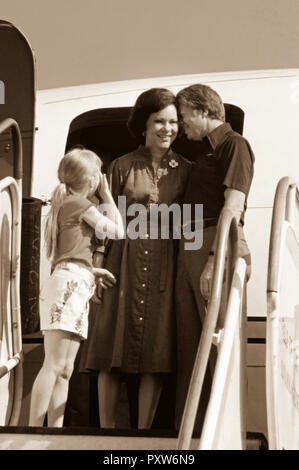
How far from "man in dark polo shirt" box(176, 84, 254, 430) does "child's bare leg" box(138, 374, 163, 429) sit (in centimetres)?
12

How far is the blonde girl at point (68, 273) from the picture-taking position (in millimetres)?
3686

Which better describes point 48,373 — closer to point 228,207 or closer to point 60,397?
point 60,397

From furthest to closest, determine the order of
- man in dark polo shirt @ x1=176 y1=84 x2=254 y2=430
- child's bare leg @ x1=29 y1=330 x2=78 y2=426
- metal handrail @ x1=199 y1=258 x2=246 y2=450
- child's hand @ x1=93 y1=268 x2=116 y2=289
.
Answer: child's hand @ x1=93 y1=268 x2=116 y2=289 → man in dark polo shirt @ x1=176 y1=84 x2=254 y2=430 → child's bare leg @ x1=29 y1=330 x2=78 y2=426 → metal handrail @ x1=199 y1=258 x2=246 y2=450

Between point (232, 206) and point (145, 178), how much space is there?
52 centimetres

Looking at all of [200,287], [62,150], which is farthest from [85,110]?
[200,287]

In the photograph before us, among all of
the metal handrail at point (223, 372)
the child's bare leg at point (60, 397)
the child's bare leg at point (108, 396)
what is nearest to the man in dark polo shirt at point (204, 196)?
the child's bare leg at point (108, 396)

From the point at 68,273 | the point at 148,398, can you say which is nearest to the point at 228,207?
the point at 68,273

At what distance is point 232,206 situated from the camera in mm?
3953

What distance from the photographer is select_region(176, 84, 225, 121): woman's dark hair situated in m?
4.24

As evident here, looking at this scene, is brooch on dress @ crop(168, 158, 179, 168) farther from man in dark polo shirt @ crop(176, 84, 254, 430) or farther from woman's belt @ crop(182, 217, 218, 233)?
woman's belt @ crop(182, 217, 218, 233)

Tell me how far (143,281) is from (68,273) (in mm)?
450

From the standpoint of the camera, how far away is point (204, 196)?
4.14 m

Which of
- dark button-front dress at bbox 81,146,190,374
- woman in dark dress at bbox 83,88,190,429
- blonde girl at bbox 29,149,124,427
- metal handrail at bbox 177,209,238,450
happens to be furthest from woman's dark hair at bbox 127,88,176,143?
metal handrail at bbox 177,209,238,450

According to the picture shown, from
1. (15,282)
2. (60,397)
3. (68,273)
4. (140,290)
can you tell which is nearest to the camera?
(60,397)
